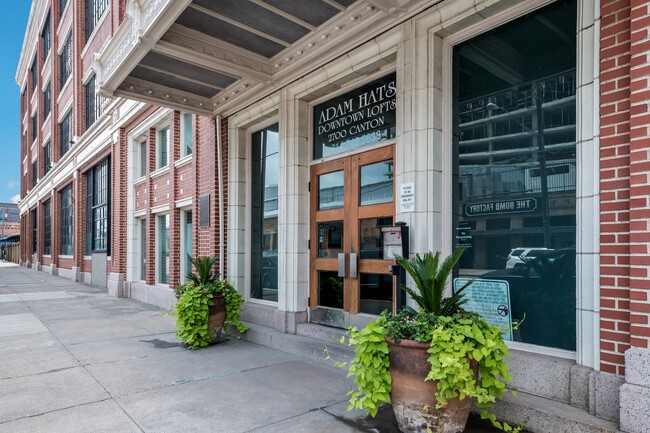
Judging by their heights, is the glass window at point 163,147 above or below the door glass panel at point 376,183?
above

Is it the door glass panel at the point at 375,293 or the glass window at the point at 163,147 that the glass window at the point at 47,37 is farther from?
the door glass panel at the point at 375,293

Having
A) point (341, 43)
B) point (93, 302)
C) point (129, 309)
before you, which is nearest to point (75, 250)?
point (93, 302)

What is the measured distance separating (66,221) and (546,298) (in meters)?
25.2

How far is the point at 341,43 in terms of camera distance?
5.82 metres

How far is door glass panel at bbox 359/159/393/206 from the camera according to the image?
18.7ft

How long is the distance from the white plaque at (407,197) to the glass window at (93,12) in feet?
50.1

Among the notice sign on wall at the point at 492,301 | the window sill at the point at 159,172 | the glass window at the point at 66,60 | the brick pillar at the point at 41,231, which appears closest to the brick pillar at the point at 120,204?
the window sill at the point at 159,172

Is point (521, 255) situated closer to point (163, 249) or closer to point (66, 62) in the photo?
point (163, 249)

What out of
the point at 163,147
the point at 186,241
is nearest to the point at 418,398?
the point at 186,241

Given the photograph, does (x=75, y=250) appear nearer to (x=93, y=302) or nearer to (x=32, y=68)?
(x=93, y=302)

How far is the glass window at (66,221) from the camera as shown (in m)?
22.6

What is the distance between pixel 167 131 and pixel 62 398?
8641 mm

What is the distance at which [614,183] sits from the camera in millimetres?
3398

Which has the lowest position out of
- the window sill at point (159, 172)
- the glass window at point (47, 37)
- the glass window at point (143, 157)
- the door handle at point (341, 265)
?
the door handle at point (341, 265)
